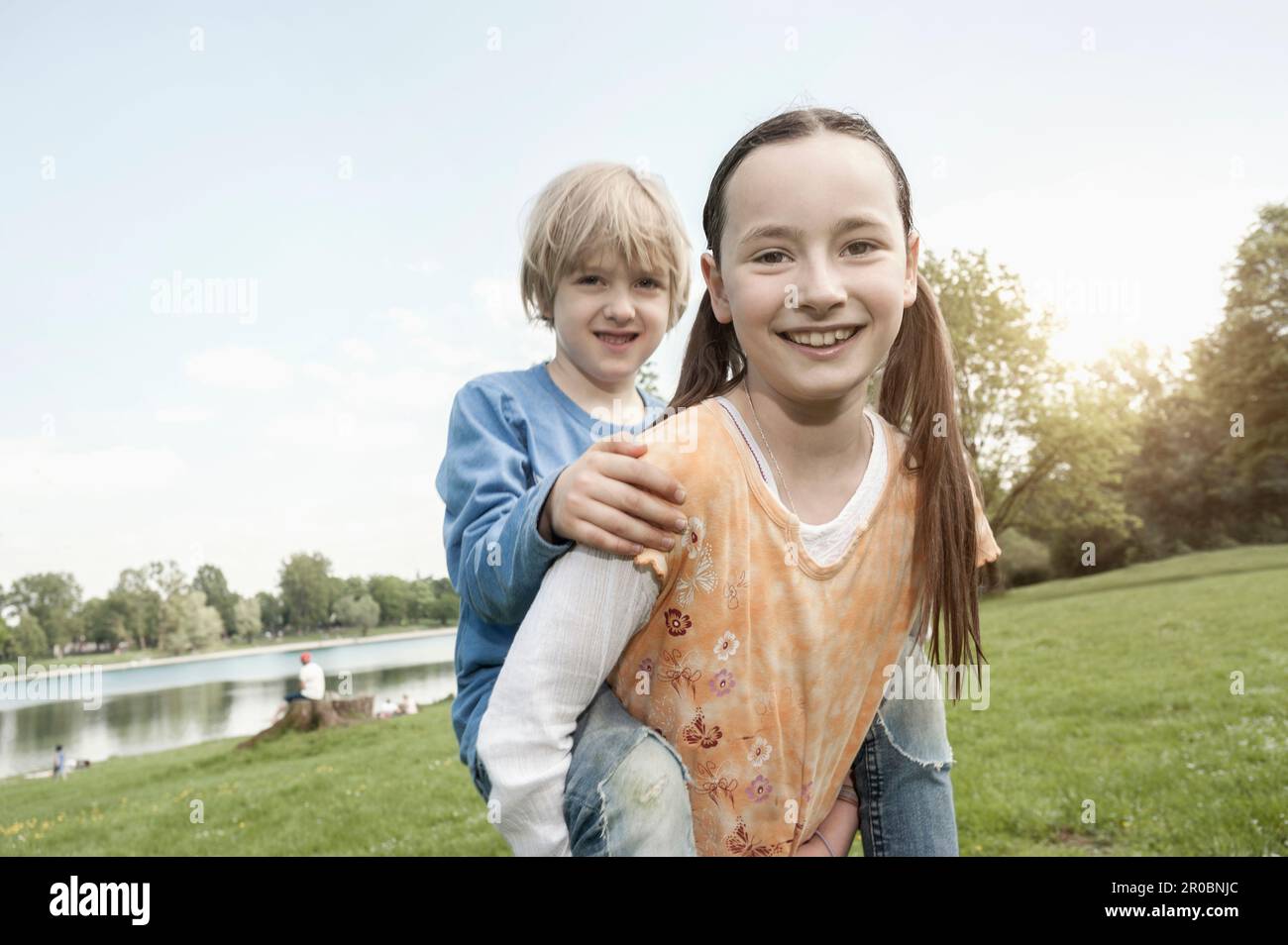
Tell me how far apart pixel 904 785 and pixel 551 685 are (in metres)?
1.18

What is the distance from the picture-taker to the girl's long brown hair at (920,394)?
2.17 meters

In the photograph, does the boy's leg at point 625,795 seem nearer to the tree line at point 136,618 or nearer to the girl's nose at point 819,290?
the girl's nose at point 819,290

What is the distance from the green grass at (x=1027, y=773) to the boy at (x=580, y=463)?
179 inches

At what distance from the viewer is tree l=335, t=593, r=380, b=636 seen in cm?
3345

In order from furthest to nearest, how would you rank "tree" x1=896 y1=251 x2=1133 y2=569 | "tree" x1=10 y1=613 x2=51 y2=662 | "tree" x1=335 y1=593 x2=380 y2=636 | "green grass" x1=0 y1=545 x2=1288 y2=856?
1. "tree" x1=10 y1=613 x2=51 y2=662
2. "tree" x1=335 y1=593 x2=380 y2=636
3. "tree" x1=896 y1=251 x2=1133 y2=569
4. "green grass" x1=0 y1=545 x2=1288 y2=856

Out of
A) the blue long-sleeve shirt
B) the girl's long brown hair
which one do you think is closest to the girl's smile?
the girl's long brown hair

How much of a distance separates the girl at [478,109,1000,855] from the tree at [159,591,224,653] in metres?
45.6

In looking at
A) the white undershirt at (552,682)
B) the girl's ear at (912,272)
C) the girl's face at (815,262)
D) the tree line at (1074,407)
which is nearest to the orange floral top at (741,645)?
the white undershirt at (552,682)

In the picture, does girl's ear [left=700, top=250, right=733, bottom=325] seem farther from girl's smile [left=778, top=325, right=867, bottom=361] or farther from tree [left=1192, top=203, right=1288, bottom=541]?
tree [left=1192, top=203, right=1288, bottom=541]

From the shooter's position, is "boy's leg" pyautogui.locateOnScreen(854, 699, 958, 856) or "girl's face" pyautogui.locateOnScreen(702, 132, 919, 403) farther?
"boy's leg" pyautogui.locateOnScreen(854, 699, 958, 856)

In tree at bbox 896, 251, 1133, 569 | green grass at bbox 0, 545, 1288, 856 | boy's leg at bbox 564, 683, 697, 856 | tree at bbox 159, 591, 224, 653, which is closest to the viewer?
boy's leg at bbox 564, 683, 697, 856

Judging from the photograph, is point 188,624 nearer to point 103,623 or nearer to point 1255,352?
point 103,623
